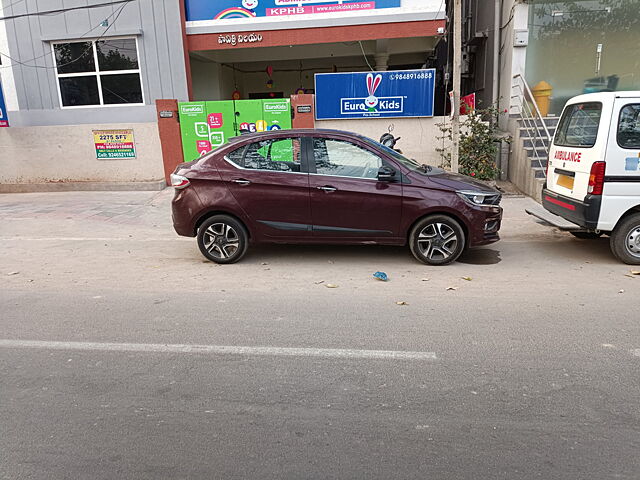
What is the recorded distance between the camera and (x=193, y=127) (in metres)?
12.8

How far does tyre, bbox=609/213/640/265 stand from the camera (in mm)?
6094

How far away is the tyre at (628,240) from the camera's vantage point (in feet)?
20.0

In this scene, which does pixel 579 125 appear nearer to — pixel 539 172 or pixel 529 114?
pixel 539 172

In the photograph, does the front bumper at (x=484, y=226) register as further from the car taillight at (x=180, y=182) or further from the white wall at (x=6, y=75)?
the white wall at (x=6, y=75)

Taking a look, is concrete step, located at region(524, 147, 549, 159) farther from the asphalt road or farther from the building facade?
the asphalt road

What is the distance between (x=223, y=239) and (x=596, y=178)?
4.80 meters

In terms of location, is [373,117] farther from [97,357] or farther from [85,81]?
[97,357]

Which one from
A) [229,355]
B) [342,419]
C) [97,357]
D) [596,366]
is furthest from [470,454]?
[97,357]

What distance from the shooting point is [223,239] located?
6.63 meters

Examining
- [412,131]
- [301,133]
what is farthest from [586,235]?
[412,131]

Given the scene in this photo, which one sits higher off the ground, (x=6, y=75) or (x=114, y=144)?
(x=6, y=75)

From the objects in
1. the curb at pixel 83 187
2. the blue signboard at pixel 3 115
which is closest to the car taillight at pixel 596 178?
the curb at pixel 83 187

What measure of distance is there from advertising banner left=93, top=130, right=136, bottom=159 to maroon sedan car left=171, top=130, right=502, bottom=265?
295 inches

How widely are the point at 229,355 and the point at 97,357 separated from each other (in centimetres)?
109
